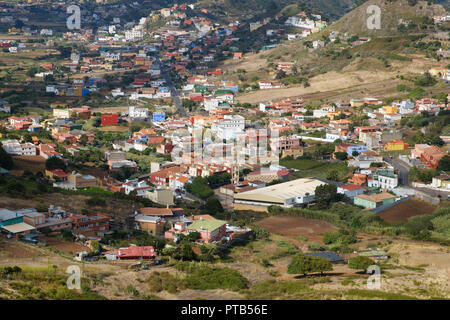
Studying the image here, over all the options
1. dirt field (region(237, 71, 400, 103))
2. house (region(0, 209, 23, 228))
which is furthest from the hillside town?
dirt field (region(237, 71, 400, 103))

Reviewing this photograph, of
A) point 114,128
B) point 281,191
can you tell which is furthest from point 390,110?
point 114,128

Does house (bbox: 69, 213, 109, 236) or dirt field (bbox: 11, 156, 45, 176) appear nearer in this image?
house (bbox: 69, 213, 109, 236)

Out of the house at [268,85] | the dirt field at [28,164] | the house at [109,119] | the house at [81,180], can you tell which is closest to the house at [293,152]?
the house at [81,180]

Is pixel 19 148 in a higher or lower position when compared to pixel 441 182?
higher

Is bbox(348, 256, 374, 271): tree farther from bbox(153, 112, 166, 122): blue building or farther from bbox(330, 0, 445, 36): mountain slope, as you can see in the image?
bbox(330, 0, 445, 36): mountain slope

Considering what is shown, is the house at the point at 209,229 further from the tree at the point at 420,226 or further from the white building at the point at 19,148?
the white building at the point at 19,148

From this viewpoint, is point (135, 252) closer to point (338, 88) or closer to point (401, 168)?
point (401, 168)
